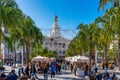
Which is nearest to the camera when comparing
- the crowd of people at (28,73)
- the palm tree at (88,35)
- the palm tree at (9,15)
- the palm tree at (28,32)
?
the crowd of people at (28,73)

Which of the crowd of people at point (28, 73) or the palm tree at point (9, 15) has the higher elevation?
the palm tree at point (9, 15)

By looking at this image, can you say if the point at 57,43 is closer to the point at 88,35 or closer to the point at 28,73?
the point at 88,35

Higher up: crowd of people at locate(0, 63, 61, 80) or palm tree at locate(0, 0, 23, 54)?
palm tree at locate(0, 0, 23, 54)

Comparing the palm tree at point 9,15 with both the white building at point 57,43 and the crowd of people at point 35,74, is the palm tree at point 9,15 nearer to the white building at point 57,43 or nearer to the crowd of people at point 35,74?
the crowd of people at point 35,74

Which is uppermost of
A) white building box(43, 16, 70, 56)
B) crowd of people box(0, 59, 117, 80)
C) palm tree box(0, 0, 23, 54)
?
white building box(43, 16, 70, 56)

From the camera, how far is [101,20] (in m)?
41.3

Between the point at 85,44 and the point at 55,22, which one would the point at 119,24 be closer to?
the point at 85,44

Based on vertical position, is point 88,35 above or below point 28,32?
above

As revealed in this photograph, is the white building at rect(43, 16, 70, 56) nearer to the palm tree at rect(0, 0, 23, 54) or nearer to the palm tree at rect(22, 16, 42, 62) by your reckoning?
the palm tree at rect(22, 16, 42, 62)

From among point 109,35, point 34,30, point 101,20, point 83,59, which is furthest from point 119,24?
point 34,30

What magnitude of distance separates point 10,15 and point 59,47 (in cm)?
11671

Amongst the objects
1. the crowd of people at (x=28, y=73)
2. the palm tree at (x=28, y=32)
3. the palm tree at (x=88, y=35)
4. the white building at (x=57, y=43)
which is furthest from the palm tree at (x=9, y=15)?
the white building at (x=57, y=43)

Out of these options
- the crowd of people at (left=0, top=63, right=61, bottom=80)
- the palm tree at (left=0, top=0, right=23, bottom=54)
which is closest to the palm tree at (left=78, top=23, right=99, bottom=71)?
the crowd of people at (left=0, top=63, right=61, bottom=80)

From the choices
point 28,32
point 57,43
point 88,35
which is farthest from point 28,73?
point 57,43
